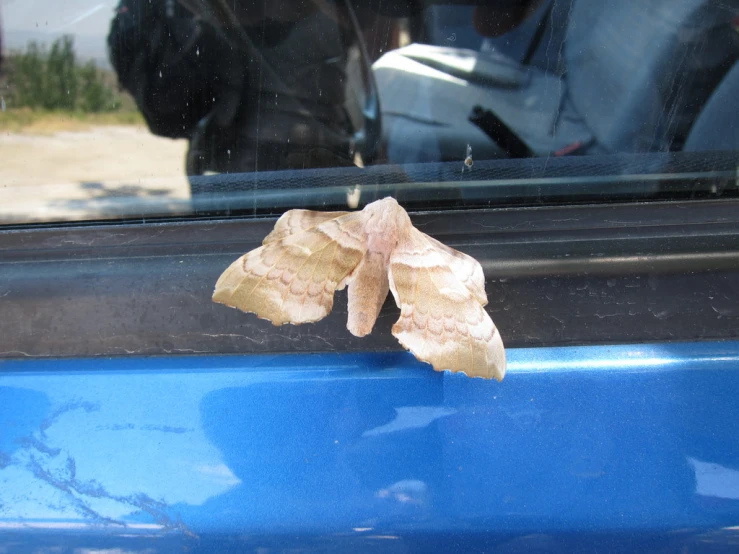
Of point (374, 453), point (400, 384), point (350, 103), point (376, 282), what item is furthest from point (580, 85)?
point (374, 453)

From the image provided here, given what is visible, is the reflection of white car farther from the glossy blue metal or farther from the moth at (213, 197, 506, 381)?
the glossy blue metal

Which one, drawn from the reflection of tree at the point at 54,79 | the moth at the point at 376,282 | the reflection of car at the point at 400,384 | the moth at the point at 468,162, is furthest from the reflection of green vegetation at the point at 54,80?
the moth at the point at 468,162

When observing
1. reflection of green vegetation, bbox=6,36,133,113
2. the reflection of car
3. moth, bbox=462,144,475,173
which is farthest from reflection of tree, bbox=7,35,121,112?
moth, bbox=462,144,475,173

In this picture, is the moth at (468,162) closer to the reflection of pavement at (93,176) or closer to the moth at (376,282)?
the moth at (376,282)

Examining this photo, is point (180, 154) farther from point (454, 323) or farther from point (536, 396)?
point (536, 396)

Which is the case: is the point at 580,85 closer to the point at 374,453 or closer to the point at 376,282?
the point at 376,282

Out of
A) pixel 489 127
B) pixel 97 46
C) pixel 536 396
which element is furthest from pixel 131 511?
pixel 489 127
